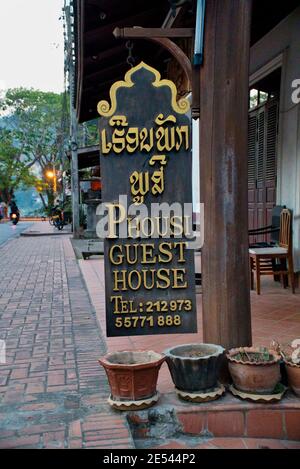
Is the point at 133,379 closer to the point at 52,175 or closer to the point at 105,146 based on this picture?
the point at 105,146

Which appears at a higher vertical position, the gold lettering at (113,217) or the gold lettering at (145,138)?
the gold lettering at (145,138)

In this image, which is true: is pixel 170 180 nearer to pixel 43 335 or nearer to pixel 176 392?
pixel 176 392

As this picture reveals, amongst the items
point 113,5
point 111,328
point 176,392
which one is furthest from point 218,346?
point 113,5

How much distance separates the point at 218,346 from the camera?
10.3 feet

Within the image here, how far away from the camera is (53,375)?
3.72 m

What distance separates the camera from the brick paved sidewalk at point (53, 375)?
9.14 ft

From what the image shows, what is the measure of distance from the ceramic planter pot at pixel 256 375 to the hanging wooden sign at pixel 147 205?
412 millimetres

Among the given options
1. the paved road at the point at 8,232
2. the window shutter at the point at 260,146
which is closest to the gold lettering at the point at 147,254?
the window shutter at the point at 260,146

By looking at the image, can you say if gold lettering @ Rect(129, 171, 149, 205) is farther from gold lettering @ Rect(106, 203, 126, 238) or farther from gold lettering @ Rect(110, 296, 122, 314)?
gold lettering @ Rect(110, 296, 122, 314)

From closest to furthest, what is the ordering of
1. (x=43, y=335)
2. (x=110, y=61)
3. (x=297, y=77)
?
1. (x=43, y=335)
2. (x=297, y=77)
3. (x=110, y=61)

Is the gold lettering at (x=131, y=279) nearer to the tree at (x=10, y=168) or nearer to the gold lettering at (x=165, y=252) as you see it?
the gold lettering at (x=165, y=252)

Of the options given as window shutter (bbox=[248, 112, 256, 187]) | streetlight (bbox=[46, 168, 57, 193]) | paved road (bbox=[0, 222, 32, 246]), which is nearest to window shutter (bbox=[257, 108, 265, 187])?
window shutter (bbox=[248, 112, 256, 187])

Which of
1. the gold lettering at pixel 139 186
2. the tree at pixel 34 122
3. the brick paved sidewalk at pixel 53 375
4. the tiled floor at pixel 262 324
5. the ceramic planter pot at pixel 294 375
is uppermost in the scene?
the tree at pixel 34 122
